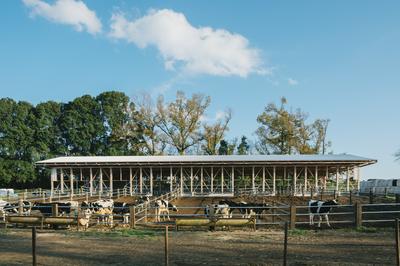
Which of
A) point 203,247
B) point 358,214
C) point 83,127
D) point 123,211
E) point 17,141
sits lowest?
point 203,247

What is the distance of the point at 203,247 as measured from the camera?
44.1 ft

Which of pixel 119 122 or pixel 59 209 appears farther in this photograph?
pixel 119 122

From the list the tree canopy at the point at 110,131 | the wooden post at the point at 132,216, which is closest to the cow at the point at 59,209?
the wooden post at the point at 132,216

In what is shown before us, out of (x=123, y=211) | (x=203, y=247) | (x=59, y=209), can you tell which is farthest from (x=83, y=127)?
(x=203, y=247)

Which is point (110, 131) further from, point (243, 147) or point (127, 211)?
point (127, 211)

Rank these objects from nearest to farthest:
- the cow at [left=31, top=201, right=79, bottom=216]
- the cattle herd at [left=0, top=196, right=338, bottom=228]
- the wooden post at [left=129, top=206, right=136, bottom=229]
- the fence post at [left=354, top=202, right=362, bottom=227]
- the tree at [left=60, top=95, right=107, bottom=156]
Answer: the fence post at [left=354, top=202, right=362, bottom=227]
the wooden post at [left=129, top=206, right=136, bottom=229]
the cattle herd at [left=0, top=196, right=338, bottom=228]
the cow at [left=31, top=201, right=79, bottom=216]
the tree at [left=60, top=95, right=107, bottom=156]

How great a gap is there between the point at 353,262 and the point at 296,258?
1.36m

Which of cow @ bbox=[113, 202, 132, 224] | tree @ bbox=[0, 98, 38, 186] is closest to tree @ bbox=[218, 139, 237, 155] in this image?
tree @ bbox=[0, 98, 38, 186]

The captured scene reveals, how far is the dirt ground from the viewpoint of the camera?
1121cm

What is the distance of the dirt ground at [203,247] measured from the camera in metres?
11.2

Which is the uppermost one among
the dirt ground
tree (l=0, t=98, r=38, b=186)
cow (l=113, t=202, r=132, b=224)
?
tree (l=0, t=98, r=38, b=186)

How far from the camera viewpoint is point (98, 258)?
38.5 feet

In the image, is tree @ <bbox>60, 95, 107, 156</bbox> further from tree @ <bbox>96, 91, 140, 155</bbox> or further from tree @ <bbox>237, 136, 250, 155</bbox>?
tree @ <bbox>237, 136, 250, 155</bbox>

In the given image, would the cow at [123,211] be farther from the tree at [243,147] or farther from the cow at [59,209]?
the tree at [243,147]
